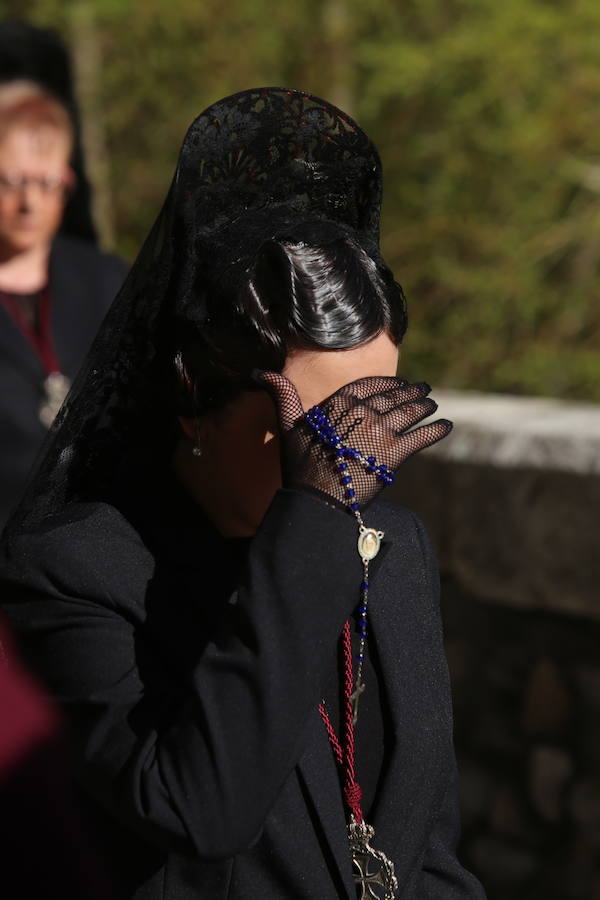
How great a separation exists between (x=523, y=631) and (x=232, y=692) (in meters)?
2.14

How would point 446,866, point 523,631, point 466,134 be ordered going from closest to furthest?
point 446,866 → point 523,631 → point 466,134

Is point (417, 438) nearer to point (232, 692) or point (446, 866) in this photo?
point (232, 692)

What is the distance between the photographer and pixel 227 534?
1594mm

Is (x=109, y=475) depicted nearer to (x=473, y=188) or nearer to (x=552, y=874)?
(x=552, y=874)

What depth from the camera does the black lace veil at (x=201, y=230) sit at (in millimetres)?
1539

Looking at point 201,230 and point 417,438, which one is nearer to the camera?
point 417,438

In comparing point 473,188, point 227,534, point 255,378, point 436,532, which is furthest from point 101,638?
point 473,188

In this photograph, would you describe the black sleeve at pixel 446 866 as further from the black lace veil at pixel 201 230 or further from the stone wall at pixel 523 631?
the stone wall at pixel 523 631

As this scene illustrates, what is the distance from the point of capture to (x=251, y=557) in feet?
4.48

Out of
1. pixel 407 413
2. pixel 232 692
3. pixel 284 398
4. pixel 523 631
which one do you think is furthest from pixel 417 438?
pixel 523 631

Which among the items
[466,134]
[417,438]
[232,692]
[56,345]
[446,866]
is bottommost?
[446,866]

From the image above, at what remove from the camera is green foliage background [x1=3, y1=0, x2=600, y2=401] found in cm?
440

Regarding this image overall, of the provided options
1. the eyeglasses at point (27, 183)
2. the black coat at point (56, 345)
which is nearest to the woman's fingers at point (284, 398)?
the black coat at point (56, 345)

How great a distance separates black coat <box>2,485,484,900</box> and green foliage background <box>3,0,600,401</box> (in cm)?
295
